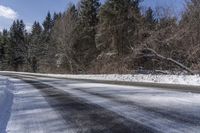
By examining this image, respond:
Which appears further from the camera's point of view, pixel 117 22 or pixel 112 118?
pixel 117 22

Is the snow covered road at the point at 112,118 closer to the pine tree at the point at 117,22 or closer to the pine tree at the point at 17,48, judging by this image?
the pine tree at the point at 117,22

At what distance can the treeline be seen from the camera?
2809 cm

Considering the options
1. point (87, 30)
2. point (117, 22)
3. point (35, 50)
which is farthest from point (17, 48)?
point (117, 22)

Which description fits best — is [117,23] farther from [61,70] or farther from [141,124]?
[141,124]

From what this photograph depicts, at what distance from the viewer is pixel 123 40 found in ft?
132

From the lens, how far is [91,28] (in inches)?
2067

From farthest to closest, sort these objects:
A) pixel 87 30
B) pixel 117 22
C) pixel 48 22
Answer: pixel 48 22 → pixel 87 30 → pixel 117 22

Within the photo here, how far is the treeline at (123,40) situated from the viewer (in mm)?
28094

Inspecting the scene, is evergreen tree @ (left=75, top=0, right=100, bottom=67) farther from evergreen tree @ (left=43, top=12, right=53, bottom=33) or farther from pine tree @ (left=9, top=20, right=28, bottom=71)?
evergreen tree @ (left=43, top=12, right=53, bottom=33)

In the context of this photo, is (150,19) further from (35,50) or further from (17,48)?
(17,48)

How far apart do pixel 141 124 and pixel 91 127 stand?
3.39 feet

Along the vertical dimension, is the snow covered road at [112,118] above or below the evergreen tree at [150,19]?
below

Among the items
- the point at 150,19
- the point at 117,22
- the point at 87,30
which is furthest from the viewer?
the point at 87,30

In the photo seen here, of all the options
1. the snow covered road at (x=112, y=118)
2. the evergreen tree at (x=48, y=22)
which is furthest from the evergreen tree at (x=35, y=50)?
the snow covered road at (x=112, y=118)
